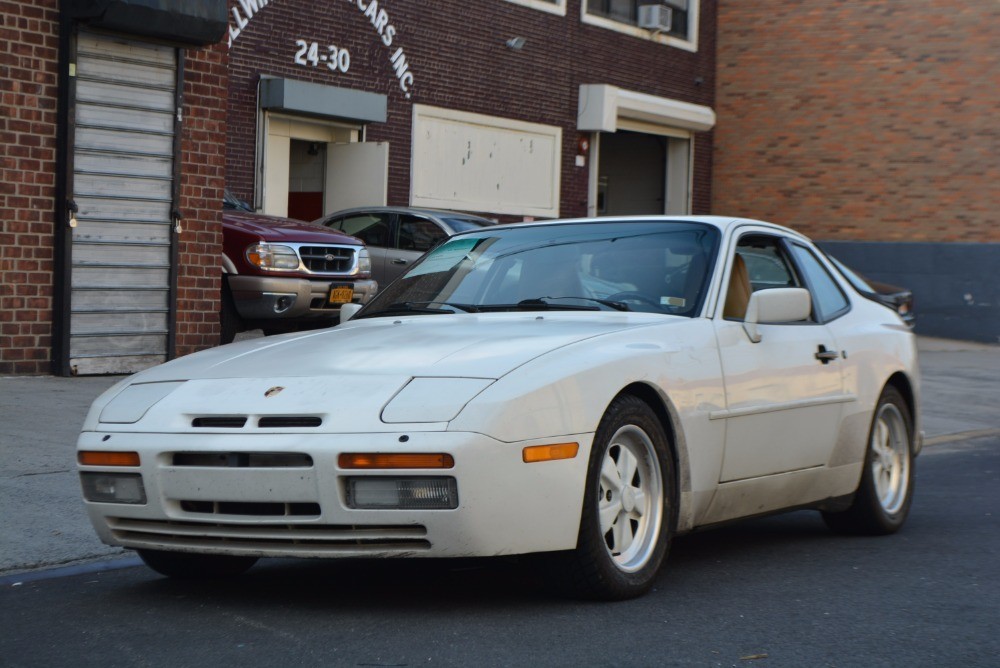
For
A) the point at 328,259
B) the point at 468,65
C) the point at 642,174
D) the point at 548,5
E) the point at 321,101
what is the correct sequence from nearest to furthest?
the point at 328,259 < the point at 321,101 < the point at 468,65 < the point at 548,5 < the point at 642,174

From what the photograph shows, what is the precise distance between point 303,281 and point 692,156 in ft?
54.7

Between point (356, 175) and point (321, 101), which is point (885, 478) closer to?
point (321, 101)

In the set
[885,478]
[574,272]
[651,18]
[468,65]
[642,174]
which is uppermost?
[651,18]

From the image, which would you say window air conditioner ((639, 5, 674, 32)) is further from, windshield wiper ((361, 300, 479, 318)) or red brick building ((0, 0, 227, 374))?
windshield wiper ((361, 300, 479, 318))

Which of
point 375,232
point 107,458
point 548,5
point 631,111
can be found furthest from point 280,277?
point 631,111

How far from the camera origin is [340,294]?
43.9 ft

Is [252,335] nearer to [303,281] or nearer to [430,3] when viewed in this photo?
[303,281]

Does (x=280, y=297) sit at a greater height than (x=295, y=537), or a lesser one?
greater

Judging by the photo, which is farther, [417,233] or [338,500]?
[417,233]

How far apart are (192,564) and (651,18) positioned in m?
22.1

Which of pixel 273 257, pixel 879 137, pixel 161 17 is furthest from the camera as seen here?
pixel 879 137

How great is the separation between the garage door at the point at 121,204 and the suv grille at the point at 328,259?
123 centimetres

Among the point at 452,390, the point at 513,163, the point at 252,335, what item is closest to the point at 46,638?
the point at 452,390

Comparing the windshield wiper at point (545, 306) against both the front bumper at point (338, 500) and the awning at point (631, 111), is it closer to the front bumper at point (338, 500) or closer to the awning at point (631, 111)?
the front bumper at point (338, 500)
